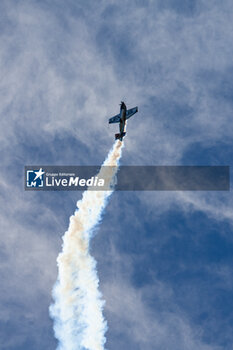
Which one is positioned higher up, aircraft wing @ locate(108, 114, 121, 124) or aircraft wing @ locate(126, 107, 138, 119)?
aircraft wing @ locate(126, 107, 138, 119)

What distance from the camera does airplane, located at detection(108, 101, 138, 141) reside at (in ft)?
600

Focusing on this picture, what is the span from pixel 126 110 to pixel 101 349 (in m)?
86.9

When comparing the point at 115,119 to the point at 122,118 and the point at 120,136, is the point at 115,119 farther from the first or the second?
the point at 120,136

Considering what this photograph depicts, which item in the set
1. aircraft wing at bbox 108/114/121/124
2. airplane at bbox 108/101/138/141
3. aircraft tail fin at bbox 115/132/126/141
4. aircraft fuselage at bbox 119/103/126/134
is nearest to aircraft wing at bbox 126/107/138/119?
airplane at bbox 108/101/138/141

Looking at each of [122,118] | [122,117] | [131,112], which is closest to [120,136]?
[122,118]

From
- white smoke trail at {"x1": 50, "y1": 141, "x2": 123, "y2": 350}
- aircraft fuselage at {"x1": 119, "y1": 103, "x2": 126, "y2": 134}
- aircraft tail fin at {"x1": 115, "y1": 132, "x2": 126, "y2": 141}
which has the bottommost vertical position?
white smoke trail at {"x1": 50, "y1": 141, "x2": 123, "y2": 350}

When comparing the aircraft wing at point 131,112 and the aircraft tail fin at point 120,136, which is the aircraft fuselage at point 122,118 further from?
the aircraft wing at point 131,112

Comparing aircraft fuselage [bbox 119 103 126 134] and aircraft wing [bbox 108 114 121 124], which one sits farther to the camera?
aircraft wing [bbox 108 114 121 124]

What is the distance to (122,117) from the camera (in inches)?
7254

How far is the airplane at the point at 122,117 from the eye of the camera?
183 metres

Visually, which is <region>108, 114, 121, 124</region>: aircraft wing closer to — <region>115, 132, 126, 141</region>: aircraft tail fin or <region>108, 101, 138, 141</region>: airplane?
<region>108, 101, 138, 141</region>: airplane

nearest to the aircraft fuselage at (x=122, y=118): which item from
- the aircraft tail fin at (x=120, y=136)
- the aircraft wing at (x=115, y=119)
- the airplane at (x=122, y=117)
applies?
the airplane at (x=122, y=117)

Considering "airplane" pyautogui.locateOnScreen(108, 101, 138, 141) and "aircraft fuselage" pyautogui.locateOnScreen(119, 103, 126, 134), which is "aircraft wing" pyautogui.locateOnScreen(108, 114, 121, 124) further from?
"aircraft fuselage" pyautogui.locateOnScreen(119, 103, 126, 134)

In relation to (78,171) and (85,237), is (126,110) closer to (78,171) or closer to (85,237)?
(78,171)
